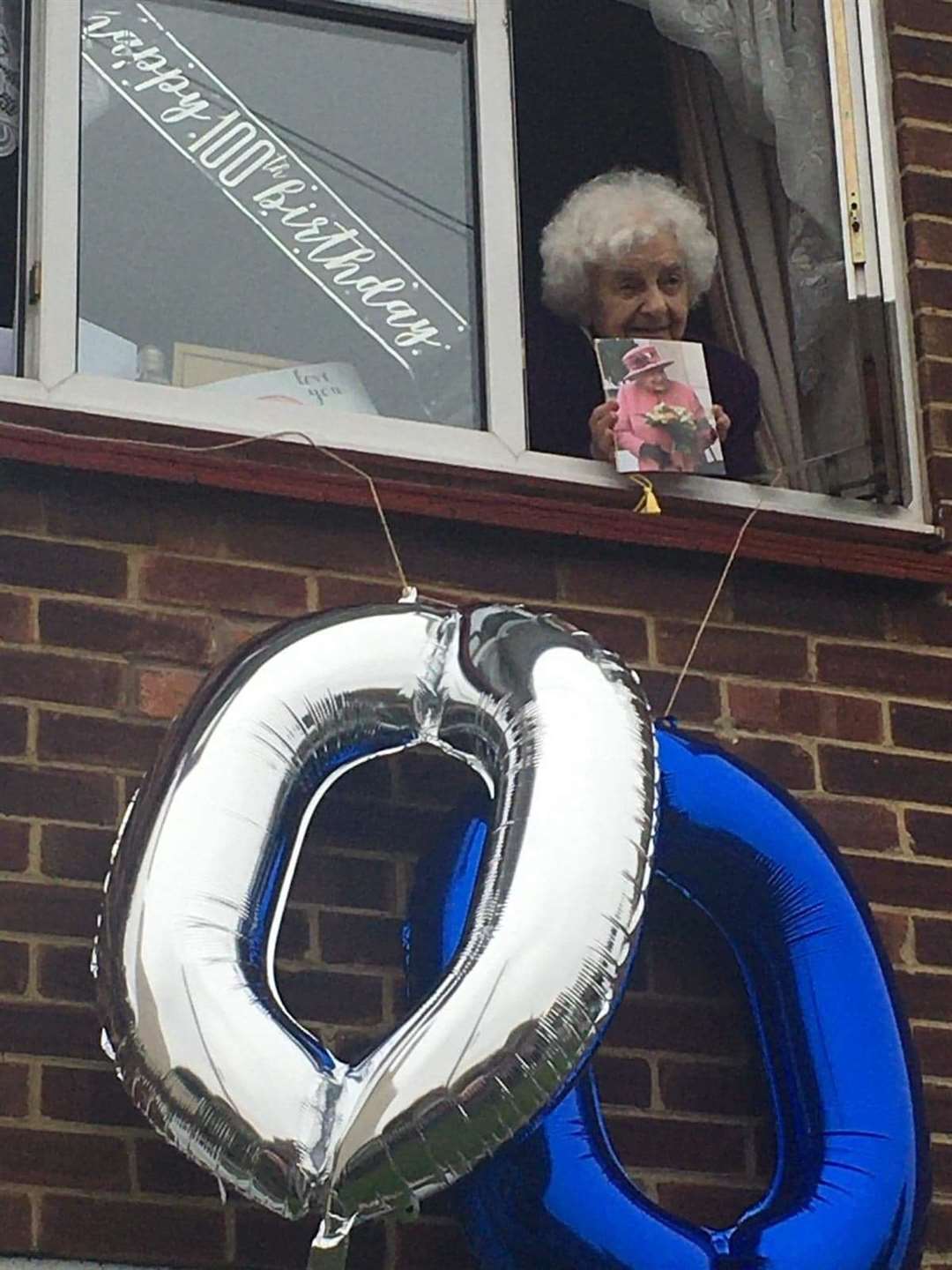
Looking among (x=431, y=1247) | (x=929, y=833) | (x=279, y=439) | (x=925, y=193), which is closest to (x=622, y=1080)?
(x=431, y=1247)

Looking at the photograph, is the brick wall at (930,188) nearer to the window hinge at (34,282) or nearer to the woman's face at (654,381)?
the woman's face at (654,381)

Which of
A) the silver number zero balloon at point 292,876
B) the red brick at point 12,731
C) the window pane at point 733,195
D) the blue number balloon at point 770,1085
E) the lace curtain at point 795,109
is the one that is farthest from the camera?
the lace curtain at point 795,109

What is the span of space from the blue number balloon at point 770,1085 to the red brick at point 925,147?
154 cm

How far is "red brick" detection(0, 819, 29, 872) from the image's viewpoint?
4691mm

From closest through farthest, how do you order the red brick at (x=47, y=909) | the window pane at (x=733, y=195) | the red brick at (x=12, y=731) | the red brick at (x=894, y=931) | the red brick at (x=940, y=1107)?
the red brick at (x=47, y=909)
the red brick at (x=12, y=731)
the red brick at (x=940, y=1107)
the red brick at (x=894, y=931)
the window pane at (x=733, y=195)

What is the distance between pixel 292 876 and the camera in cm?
457

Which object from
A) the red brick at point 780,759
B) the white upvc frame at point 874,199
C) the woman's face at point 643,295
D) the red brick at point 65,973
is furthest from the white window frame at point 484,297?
the red brick at point 65,973

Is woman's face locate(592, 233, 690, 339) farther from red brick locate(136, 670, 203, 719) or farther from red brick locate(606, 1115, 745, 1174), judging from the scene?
red brick locate(606, 1115, 745, 1174)

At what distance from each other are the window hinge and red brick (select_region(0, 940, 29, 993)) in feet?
3.87

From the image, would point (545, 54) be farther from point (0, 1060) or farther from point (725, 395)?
point (0, 1060)

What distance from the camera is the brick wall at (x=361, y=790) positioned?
4574 millimetres

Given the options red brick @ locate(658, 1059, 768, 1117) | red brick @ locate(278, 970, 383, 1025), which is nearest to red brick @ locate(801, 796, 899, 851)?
red brick @ locate(658, 1059, 768, 1117)

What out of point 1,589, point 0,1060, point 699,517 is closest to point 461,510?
point 699,517

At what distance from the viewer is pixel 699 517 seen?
5.29 metres
